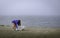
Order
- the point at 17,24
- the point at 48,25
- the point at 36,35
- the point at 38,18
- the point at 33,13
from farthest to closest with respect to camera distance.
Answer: the point at 33,13 → the point at 38,18 → the point at 48,25 → the point at 17,24 → the point at 36,35

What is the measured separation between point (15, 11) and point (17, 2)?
109 millimetres

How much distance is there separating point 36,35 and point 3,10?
2.35ft

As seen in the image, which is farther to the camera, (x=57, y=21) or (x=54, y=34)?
(x=57, y=21)

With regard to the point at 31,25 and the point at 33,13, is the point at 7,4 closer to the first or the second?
the point at 33,13

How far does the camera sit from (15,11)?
4.10ft

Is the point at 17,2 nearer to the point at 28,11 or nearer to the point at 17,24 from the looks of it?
the point at 28,11

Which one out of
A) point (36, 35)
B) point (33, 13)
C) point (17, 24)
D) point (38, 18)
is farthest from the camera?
point (33, 13)

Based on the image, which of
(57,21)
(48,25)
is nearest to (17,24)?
(48,25)

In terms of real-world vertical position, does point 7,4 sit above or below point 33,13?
above

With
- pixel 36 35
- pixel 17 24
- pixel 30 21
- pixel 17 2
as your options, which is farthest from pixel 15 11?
pixel 36 35

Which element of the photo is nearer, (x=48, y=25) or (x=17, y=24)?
(x=17, y=24)

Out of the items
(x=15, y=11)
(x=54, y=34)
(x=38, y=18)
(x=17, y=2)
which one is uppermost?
(x=17, y=2)

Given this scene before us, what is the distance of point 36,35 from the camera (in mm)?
663

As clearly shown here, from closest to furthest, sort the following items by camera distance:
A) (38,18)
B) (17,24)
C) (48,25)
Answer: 1. (17,24)
2. (48,25)
3. (38,18)
